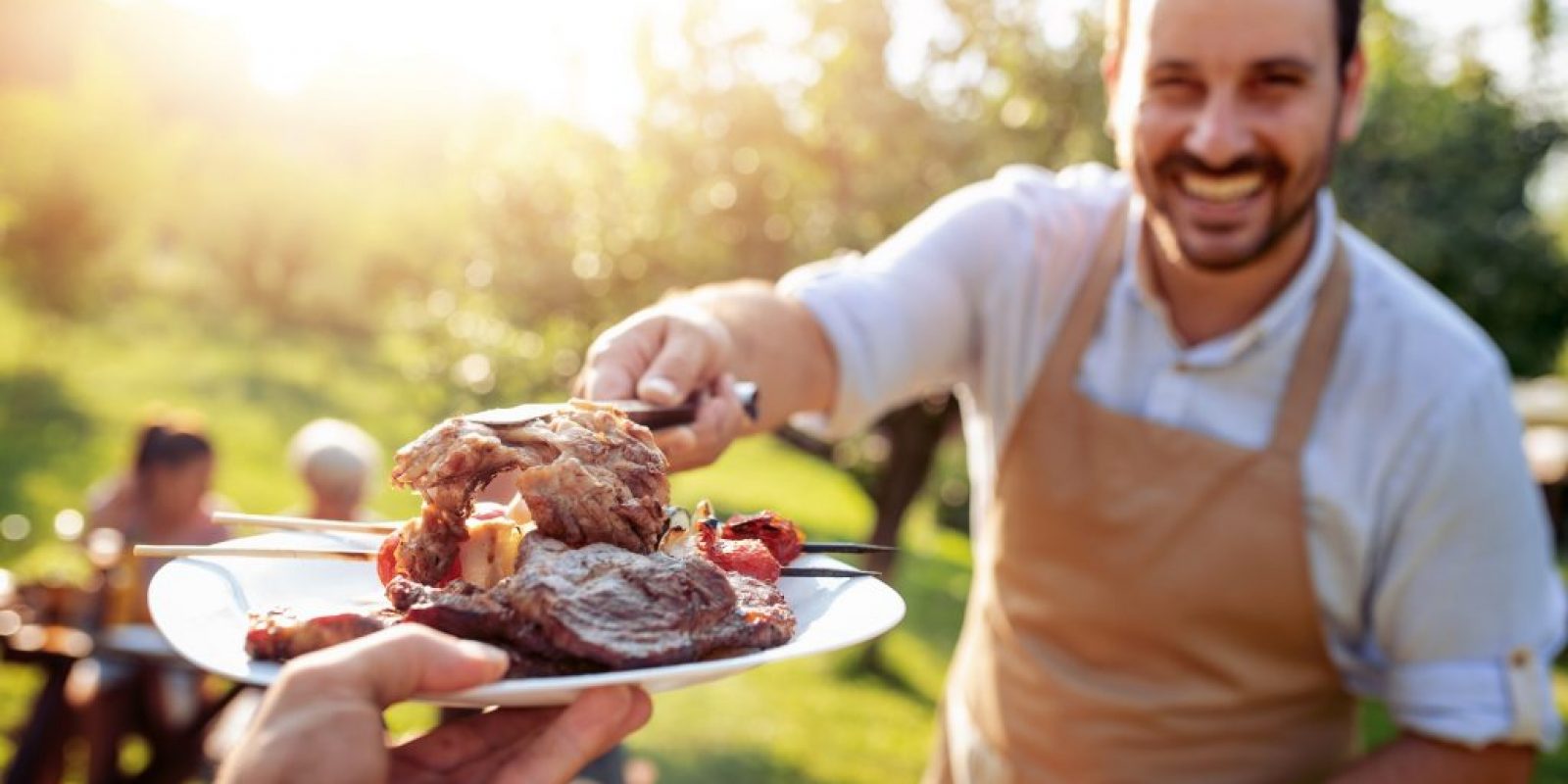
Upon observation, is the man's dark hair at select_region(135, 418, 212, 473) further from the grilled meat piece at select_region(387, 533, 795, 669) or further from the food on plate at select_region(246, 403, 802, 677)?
the grilled meat piece at select_region(387, 533, 795, 669)

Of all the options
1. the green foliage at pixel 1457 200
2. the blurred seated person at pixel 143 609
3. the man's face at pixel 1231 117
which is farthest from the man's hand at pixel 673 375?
the green foliage at pixel 1457 200

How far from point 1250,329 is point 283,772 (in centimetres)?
274

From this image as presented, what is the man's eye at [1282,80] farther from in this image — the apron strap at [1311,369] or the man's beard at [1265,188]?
the apron strap at [1311,369]

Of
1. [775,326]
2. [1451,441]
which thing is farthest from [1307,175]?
[775,326]

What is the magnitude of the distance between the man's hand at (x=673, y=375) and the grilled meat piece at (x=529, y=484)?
0.47m

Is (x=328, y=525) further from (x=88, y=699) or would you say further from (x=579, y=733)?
(x=88, y=699)

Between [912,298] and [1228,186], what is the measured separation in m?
0.86

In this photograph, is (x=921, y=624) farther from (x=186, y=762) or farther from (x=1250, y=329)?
(x=1250, y=329)

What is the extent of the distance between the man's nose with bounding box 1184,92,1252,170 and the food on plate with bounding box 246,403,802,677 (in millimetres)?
1706

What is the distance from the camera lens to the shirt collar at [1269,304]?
3490 mm

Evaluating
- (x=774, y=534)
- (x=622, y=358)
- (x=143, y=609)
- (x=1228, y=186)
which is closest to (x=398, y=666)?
(x=774, y=534)

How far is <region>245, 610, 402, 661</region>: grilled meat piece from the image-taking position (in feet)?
5.66

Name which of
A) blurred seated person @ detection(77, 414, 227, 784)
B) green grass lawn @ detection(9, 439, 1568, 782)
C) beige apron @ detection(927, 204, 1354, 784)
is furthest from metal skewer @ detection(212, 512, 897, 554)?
green grass lawn @ detection(9, 439, 1568, 782)

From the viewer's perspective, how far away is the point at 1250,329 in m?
3.48
